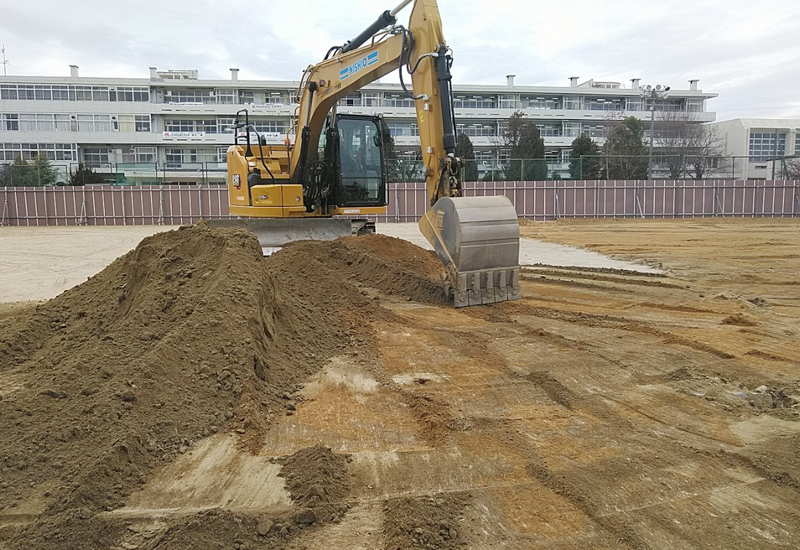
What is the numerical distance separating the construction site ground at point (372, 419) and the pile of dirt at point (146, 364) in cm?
2

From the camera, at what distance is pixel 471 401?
14.0 ft

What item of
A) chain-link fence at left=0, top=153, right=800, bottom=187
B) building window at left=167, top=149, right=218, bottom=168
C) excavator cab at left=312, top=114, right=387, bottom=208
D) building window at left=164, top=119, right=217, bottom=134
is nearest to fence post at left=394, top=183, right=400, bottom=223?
chain-link fence at left=0, top=153, right=800, bottom=187

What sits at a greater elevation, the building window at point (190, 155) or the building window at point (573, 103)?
the building window at point (573, 103)

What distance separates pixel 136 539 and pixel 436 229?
5.43 metres

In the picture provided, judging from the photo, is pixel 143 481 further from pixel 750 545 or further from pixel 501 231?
pixel 501 231

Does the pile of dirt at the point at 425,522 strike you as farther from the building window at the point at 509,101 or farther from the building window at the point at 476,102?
the building window at the point at 509,101

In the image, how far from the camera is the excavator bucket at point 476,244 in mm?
7070

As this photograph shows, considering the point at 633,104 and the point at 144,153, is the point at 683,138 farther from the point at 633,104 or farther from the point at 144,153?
the point at 144,153

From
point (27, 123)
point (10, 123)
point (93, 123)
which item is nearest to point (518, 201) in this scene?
point (93, 123)

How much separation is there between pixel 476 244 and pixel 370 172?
522 cm

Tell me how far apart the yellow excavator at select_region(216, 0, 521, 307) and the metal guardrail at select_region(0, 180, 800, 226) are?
1493 centimetres

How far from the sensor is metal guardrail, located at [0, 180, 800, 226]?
26.5m

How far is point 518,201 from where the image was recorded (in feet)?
90.9

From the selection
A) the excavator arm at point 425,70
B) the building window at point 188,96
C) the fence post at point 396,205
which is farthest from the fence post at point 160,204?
the building window at point 188,96
